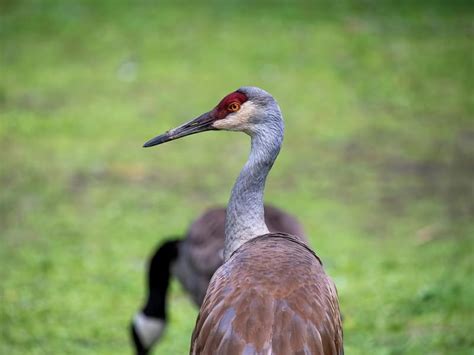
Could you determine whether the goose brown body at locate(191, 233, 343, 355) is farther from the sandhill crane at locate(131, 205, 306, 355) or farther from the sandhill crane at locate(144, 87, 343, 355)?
the sandhill crane at locate(131, 205, 306, 355)

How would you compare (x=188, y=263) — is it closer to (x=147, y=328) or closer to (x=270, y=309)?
(x=147, y=328)

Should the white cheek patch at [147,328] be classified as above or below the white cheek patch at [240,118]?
below

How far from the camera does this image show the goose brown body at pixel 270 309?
132 inches

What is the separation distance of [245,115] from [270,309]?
1071 mm

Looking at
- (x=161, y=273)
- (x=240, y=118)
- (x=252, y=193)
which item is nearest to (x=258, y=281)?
(x=252, y=193)

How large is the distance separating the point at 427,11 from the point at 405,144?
4.21 metres

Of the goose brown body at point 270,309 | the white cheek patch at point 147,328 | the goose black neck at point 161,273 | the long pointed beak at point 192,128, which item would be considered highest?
the long pointed beak at point 192,128

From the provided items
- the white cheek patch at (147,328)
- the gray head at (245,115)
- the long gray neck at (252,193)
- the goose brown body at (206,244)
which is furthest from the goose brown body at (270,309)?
the white cheek patch at (147,328)

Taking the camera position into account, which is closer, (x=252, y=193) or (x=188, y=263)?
(x=252, y=193)

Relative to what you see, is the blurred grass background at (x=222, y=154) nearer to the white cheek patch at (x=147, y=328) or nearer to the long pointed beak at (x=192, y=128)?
the white cheek patch at (x=147, y=328)

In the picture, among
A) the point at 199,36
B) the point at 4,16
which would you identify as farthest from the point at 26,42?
the point at 199,36

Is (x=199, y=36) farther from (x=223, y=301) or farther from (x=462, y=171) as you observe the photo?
(x=223, y=301)

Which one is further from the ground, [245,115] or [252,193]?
[245,115]

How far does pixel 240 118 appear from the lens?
422 cm
